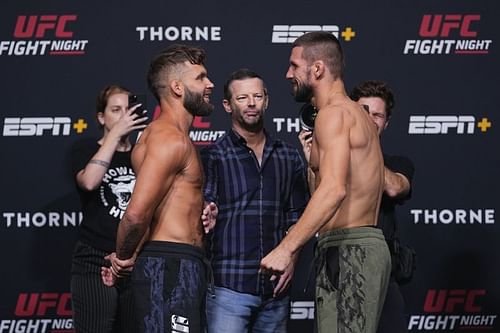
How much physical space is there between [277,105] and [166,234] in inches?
62.9

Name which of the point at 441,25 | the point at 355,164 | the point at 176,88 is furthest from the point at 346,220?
the point at 441,25

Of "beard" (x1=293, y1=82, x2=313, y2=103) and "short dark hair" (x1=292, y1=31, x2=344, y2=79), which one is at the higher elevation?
"short dark hair" (x1=292, y1=31, x2=344, y2=79)

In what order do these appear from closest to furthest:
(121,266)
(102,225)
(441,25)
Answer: (121,266)
(102,225)
(441,25)

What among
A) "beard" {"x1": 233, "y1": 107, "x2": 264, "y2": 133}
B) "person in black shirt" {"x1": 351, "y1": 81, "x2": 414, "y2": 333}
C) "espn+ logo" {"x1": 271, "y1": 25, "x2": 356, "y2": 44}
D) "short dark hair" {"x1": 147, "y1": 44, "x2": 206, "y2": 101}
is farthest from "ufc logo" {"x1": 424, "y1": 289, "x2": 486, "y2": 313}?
"short dark hair" {"x1": 147, "y1": 44, "x2": 206, "y2": 101}

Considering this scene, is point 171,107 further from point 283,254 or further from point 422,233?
point 422,233

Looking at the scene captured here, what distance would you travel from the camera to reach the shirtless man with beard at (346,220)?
2883 mm

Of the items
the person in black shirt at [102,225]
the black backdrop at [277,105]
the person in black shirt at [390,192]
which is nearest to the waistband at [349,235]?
the person in black shirt at [390,192]

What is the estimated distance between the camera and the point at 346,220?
3037 millimetres

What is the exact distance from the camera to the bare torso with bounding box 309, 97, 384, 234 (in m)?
2.99

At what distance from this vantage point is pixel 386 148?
14.9ft

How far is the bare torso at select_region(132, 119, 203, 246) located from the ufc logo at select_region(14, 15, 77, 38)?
4.96 feet

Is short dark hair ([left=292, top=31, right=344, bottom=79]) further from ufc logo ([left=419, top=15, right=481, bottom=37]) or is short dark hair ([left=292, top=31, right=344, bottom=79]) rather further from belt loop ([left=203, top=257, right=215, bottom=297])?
ufc logo ([left=419, top=15, right=481, bottom=37])

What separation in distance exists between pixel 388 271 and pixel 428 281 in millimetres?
1489

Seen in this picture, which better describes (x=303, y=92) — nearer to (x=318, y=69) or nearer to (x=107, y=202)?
(x=318, y=69)
